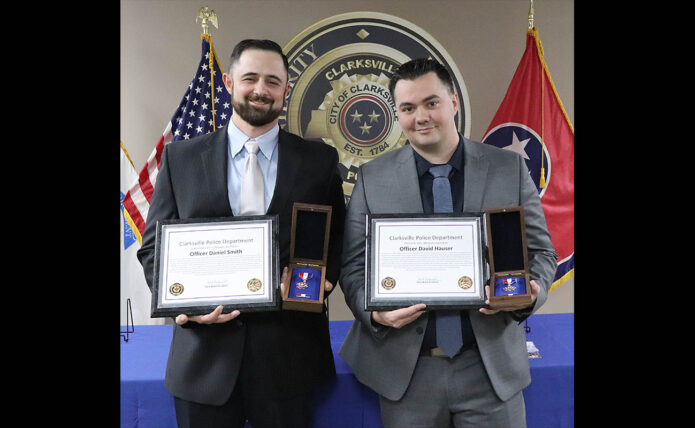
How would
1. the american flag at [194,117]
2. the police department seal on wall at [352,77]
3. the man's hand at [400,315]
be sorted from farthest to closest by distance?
1. the police department seal on wall at [352,77]
2. the american flag at [194,117]
3. the man's hand at [400,315]

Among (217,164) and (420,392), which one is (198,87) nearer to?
(217,164)

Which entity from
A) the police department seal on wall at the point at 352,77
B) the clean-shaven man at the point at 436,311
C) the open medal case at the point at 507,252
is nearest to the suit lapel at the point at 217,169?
the clean-shaven man at the point at 436,311

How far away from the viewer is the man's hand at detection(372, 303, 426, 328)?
1.47 m

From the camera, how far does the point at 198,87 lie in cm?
315

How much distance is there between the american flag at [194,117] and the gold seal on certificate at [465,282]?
6.99ft

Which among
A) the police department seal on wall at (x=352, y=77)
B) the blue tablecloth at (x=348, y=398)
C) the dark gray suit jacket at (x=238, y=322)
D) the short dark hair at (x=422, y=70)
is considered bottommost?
the blue tablecloth at (x=348, y=398)

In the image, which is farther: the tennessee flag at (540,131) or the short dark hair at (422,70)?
the tennessee flag at (540,131)

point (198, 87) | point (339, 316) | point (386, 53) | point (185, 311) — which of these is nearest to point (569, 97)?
point (386, 53)

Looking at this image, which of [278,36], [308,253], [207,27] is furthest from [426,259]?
[278,36]

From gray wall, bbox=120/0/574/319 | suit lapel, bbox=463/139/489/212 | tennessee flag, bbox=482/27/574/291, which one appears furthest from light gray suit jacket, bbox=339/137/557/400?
gray wall, bbox=120/0/574/319

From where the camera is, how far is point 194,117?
3160 millimetres

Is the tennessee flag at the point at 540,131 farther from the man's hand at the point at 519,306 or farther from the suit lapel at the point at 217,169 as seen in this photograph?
the suit lapel at the point at 217,169

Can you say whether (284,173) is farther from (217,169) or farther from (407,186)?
(407,186)

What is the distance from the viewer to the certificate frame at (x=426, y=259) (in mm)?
1482
